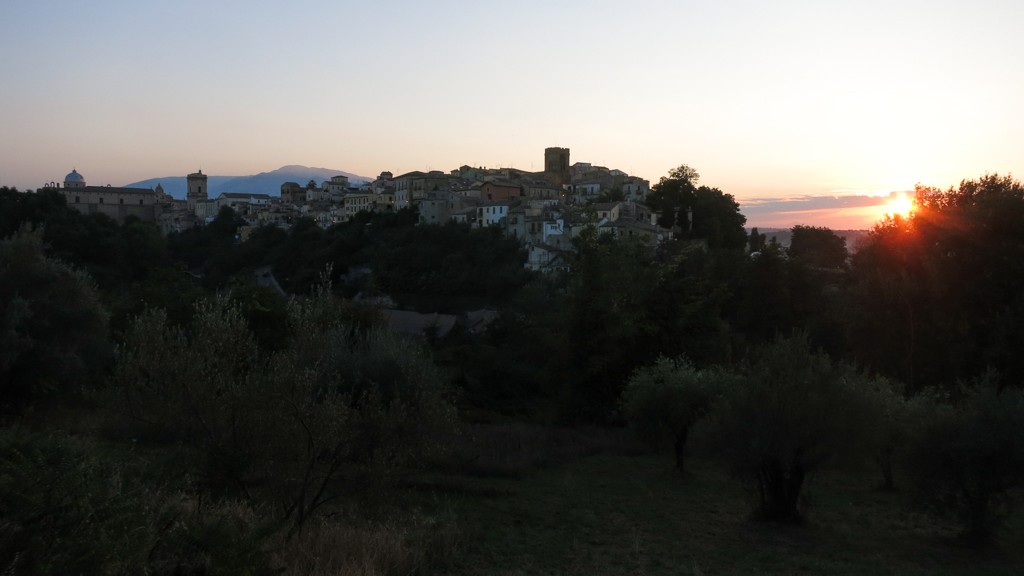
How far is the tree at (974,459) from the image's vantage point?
1112 centimetres

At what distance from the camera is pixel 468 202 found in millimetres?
82750

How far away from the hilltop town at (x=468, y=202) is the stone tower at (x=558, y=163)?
154mm

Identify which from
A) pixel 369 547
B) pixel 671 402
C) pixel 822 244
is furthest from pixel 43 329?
pixel 822 244

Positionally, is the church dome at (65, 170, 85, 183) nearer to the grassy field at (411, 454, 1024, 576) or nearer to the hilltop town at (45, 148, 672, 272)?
the hilltop town at (45, 148, 672, 272)

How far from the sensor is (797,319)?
124ft

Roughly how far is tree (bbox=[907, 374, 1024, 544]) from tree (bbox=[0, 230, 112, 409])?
61.9 ft

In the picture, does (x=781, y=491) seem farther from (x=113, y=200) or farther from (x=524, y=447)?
(x=113, y=200)

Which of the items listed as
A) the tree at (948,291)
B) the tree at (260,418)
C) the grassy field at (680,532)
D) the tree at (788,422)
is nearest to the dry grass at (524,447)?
the grassy field at (680,532)

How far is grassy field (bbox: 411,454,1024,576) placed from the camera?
1065 centimetres

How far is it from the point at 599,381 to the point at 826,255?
44.3m

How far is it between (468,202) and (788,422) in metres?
72.0

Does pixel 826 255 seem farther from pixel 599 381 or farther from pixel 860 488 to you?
pixel 860 488

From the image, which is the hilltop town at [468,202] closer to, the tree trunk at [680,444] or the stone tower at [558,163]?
the stone tower at [558,163]

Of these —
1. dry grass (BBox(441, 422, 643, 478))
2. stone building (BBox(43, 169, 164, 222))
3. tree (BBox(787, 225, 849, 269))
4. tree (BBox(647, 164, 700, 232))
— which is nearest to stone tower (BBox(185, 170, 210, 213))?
stone building (BBox(43, 169, 164, 222))
